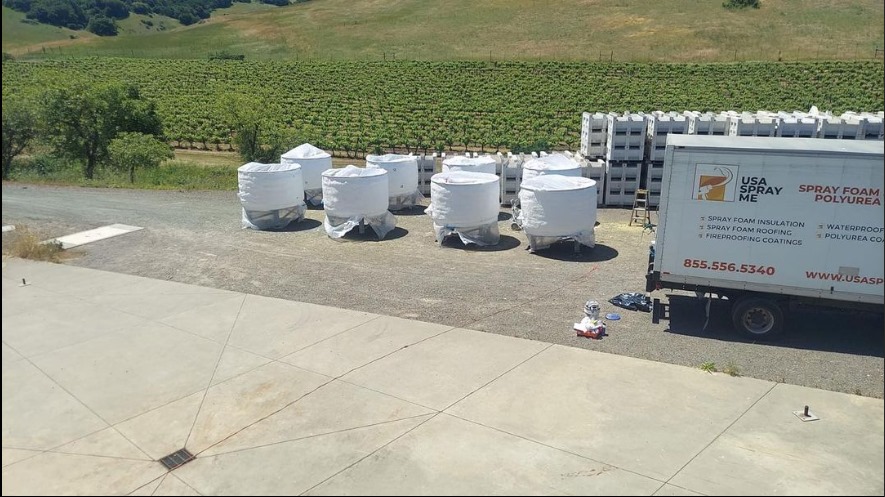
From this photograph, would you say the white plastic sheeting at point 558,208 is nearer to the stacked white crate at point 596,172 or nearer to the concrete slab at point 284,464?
the stacked white crate at point 596,172

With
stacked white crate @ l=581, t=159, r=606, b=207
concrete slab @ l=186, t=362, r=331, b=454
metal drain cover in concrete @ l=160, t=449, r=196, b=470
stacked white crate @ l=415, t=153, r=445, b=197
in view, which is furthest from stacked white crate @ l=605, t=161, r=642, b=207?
metal drain cover in concrete @ l=160, t=449, r=196, b=470

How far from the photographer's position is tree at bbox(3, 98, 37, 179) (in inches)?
810

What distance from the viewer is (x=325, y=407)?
7.89 m

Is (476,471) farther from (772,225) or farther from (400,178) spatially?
(400,178)

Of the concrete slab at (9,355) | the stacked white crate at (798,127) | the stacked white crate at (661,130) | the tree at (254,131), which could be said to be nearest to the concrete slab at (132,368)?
the concrete slab at (9,355)

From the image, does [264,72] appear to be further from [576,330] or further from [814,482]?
[814,482]

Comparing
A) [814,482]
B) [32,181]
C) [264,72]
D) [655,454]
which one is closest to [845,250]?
[814,482]

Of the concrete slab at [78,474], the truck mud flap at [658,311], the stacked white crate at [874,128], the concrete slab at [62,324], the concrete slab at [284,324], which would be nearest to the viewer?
the concrete slab at [78,474]

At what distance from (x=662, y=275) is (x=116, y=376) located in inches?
345

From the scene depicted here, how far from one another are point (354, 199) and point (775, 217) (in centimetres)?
1042

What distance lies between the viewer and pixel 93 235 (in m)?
16.5

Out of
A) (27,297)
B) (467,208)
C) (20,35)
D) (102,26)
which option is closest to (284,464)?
(27,297)

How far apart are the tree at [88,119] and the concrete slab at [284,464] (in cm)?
2183

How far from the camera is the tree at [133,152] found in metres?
25.5
